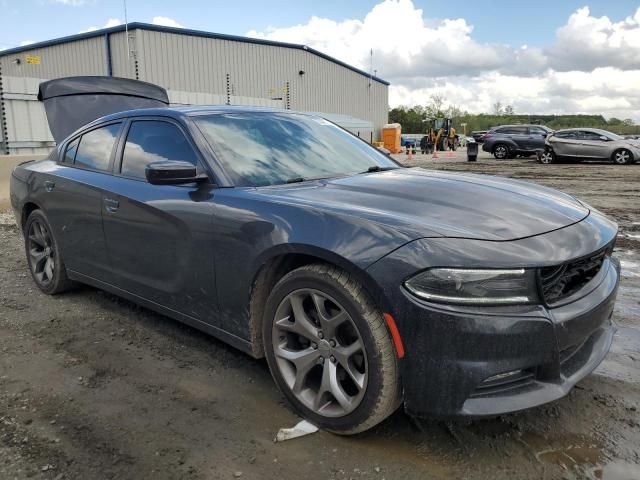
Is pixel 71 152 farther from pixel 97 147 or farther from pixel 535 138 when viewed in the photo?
pixel 535 138

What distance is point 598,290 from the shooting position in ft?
8.02

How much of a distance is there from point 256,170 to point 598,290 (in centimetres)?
186

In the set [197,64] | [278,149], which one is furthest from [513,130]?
[278,149]

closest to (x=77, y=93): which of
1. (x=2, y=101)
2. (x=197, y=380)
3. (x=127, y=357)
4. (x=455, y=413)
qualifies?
(x=2, y=101)

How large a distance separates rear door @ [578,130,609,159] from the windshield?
64.7 feet

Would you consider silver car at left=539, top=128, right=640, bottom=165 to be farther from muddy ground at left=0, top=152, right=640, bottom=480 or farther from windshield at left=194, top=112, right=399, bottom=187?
windshield at left=194, top=112, right=399, bottom=187

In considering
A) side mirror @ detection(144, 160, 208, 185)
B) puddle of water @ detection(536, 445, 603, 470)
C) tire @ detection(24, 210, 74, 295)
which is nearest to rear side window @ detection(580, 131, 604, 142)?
tire @ detection(24, 210, 74, 295)

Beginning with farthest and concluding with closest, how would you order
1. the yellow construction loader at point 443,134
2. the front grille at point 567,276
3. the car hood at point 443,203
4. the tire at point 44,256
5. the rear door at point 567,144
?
1. the yellow construction loader at point 443,134
2. the rear door at point 567,144
3. the tire at point 44,256
4. the car hood at point 443,203
5. the front grille at point 567,276

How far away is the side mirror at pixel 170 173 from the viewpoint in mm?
2842

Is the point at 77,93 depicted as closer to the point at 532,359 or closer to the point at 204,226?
the point at 204,226

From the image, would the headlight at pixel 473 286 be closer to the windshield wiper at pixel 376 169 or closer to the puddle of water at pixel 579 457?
the puddle of water at pixel 579 457

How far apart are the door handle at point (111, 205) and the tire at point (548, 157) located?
68.7 feet

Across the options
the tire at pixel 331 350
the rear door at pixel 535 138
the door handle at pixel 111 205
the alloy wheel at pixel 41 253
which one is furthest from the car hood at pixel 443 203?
the rear door at pixel 535 138

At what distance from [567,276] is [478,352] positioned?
569 millimetres
